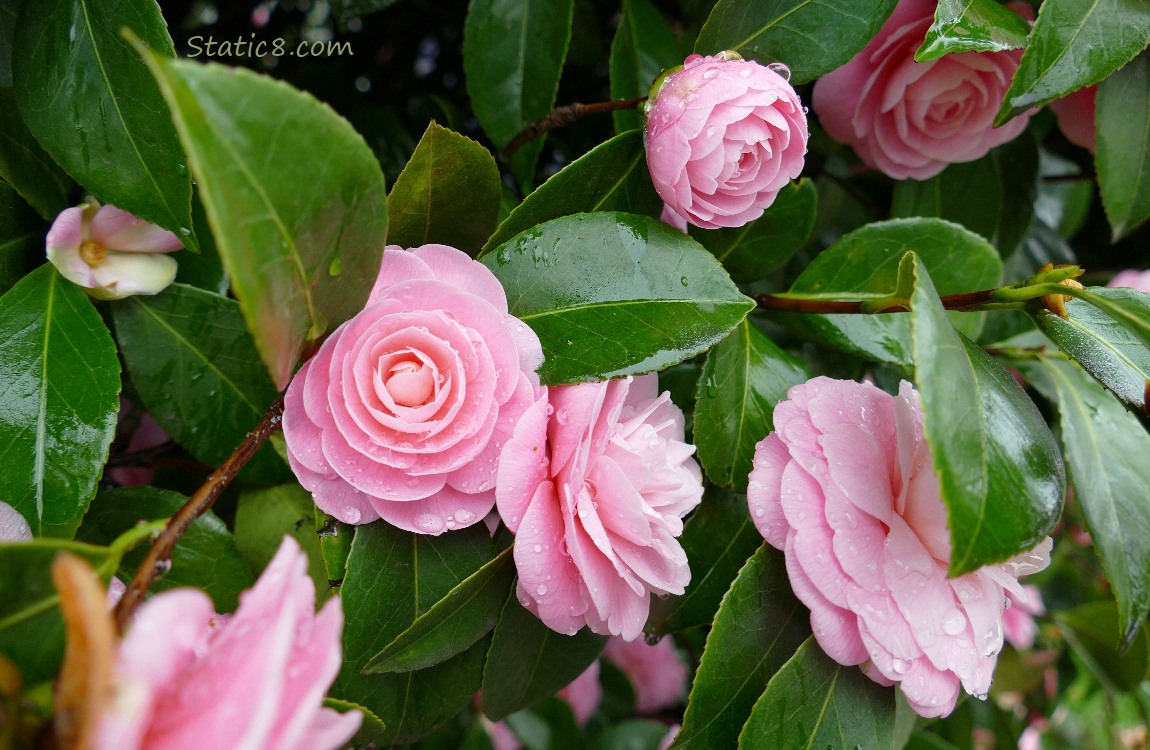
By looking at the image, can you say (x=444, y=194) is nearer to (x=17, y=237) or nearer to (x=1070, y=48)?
(x=17, y=237)

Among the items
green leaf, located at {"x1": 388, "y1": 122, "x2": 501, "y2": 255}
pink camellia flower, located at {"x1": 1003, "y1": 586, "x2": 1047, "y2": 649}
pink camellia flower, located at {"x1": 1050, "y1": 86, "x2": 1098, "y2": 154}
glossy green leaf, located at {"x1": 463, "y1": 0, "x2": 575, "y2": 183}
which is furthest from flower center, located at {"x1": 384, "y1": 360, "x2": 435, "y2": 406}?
pink camellia flower, located at {"x1": 1003, "y1": 586, "x2": 1047, "y2": 649}

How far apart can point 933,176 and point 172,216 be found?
651mm

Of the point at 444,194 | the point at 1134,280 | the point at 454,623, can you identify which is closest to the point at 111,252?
the point at 444,194

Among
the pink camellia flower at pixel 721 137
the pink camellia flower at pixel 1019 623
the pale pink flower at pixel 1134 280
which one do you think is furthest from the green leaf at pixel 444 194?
the pink camellia flower at pixel 1019 623

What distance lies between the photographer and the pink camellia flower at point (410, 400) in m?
0.43

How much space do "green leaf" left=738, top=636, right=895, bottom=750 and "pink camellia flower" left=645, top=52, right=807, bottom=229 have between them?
284mm

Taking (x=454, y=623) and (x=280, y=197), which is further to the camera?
(x=454, y=623)

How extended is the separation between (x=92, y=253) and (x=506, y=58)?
358 mm

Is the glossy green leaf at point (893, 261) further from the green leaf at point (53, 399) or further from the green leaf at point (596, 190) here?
the green leaf at point (53, 399)

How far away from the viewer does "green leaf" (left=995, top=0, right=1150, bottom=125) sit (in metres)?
0.52

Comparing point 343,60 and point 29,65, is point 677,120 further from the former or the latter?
point 343,60

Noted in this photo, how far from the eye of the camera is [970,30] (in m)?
0.52

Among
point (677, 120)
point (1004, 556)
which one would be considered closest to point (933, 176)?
point (677, 120)

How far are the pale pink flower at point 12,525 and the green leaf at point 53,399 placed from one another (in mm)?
14
